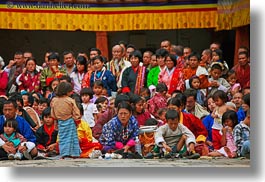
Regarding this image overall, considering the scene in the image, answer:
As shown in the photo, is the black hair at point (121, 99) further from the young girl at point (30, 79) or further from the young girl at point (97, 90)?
the young girl at point (30, 79)

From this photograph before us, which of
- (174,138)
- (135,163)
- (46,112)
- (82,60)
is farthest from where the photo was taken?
(82,60)

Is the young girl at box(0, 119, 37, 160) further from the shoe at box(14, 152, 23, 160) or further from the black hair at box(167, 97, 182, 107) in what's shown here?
the black hair at box(167, 97, 182, 107)

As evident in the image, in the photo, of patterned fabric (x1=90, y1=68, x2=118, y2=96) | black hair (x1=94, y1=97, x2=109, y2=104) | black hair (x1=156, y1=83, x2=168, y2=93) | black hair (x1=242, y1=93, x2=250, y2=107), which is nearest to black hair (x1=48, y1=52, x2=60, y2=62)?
patterned fabric (x1=90, y1=68, x2=118, y2=96)

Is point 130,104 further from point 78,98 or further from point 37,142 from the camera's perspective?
point 37,142

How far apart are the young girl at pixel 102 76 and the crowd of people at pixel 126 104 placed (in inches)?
0.5

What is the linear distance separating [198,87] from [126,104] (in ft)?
2.99

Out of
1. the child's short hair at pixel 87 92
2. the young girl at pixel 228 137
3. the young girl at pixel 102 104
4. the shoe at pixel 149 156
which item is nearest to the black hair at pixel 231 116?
the young girl at pixel 228 137

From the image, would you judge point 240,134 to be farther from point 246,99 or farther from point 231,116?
point 246,99

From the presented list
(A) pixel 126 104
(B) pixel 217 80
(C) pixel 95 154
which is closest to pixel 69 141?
(C) pixel 95 154

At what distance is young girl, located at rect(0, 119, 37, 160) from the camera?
Result: 23.5 ft

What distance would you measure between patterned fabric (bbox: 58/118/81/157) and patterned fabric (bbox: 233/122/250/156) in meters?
1.91

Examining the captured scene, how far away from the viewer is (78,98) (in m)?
7.30

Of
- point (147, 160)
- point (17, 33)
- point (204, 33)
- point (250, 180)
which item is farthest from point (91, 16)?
point (250, 180)

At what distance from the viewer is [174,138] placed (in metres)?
7.14
